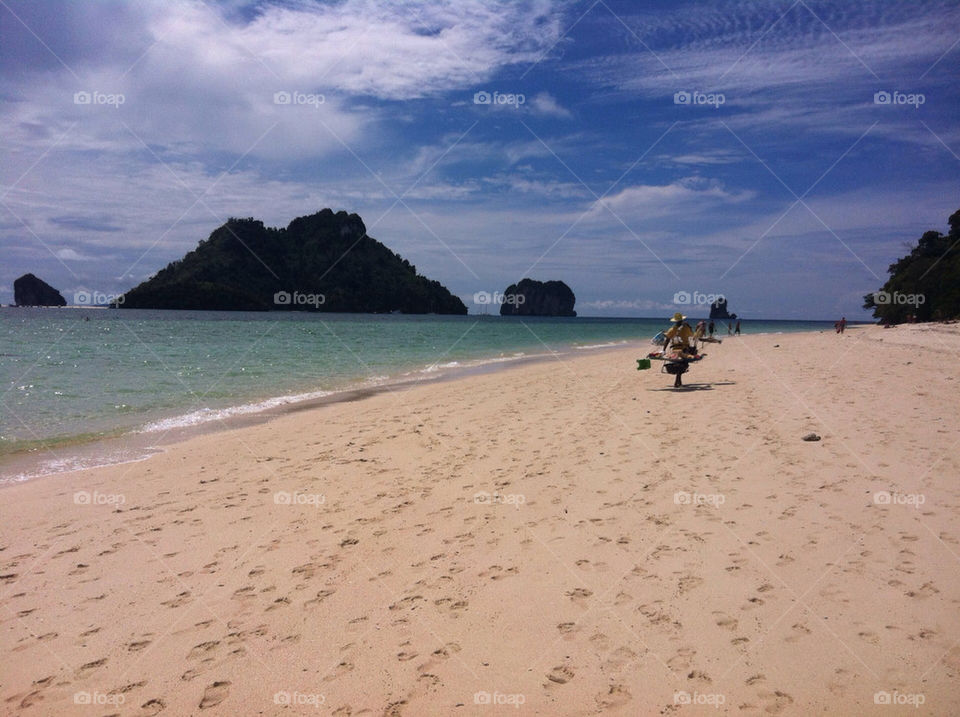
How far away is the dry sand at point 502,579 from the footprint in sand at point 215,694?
2 cm

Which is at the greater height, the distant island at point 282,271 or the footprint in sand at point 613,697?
the distant island at point 282,271

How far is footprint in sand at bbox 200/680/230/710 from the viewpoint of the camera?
140 inches

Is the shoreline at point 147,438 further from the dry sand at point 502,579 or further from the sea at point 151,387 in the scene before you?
the dry sand at point 502,579

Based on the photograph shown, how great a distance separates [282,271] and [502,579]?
128m

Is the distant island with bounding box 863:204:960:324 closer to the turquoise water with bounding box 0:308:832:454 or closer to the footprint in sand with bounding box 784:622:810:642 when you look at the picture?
the turquoise water with bounding box 0:308:832:454

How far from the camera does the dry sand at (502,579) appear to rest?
3.64 m

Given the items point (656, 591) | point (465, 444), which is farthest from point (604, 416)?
point (656, 591)

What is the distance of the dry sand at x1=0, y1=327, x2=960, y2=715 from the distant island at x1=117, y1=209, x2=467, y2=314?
10773 cm

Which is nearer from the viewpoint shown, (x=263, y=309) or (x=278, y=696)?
(x=278, y=696)

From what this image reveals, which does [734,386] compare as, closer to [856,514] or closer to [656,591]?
[856,514]

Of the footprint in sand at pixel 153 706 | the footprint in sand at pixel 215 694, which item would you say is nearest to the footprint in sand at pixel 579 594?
the footprint in sand at pixel 215 694

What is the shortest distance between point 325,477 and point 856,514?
6.85m

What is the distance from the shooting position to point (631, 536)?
223 inches

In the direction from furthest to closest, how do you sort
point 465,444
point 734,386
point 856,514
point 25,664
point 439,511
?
point 734,386 < point 465,444 < point 439,511 < point 856,514 < point 25,664
